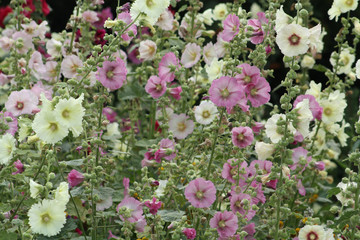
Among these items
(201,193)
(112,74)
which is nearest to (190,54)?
(112,74)

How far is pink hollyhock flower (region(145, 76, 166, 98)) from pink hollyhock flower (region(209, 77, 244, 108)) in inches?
17.4

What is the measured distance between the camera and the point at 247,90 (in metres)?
1.65

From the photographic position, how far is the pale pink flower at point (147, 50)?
2.19 m

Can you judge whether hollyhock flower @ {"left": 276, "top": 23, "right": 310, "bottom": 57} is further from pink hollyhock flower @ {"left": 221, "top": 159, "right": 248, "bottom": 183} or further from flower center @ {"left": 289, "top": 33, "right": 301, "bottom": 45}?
pink hollyhock flower @ {"left": 221, "top": 159, "right": 248, "bottom": 183}

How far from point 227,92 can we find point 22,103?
0.62 metres

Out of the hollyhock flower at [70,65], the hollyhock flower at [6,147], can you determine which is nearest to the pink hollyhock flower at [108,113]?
the hollyhock flower at [70,65]

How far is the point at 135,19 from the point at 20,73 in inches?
33.5

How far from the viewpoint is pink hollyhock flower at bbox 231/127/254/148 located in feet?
5.31

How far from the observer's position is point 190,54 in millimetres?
2203

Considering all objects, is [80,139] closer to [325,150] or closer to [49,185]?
[49,185]

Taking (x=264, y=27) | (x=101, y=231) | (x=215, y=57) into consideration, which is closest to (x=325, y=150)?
(x=215, y=57)

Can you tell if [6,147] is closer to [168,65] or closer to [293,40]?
[168,65]

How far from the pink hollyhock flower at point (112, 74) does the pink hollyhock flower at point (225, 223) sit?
1.52 ft

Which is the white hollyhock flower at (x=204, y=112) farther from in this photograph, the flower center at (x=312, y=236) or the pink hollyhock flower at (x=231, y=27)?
the flower center at (x=312, y=236)
